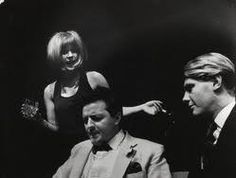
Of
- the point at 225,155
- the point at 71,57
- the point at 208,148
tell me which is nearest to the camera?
the point at 225,155

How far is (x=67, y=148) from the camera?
6.43 metres

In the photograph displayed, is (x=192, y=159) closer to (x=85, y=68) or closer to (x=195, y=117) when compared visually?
(x=195, y=117)

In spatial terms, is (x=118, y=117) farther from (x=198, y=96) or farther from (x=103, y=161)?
(x=198, y=96)

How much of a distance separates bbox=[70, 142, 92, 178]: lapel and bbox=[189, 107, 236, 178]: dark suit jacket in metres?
1.20

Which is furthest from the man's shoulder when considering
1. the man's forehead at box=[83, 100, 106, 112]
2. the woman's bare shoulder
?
the woman's bare shoulder

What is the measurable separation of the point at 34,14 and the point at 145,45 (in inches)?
58.6

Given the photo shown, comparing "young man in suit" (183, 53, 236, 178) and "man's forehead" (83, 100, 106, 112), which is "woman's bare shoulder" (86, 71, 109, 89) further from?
"young man in suit" (183, 53, 236, 178)

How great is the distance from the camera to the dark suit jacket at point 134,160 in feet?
19.5

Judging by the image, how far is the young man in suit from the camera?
5.75 meters

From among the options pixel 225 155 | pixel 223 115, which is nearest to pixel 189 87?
pixel 223 115

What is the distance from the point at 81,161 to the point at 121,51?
1332mm

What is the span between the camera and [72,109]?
21.1 feet

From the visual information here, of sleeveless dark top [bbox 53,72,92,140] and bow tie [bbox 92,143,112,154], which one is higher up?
sleeveless dark top [bbox 53,72,92,140]

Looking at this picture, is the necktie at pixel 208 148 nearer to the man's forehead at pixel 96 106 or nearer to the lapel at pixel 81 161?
the man's forehead at pixel 96 106
